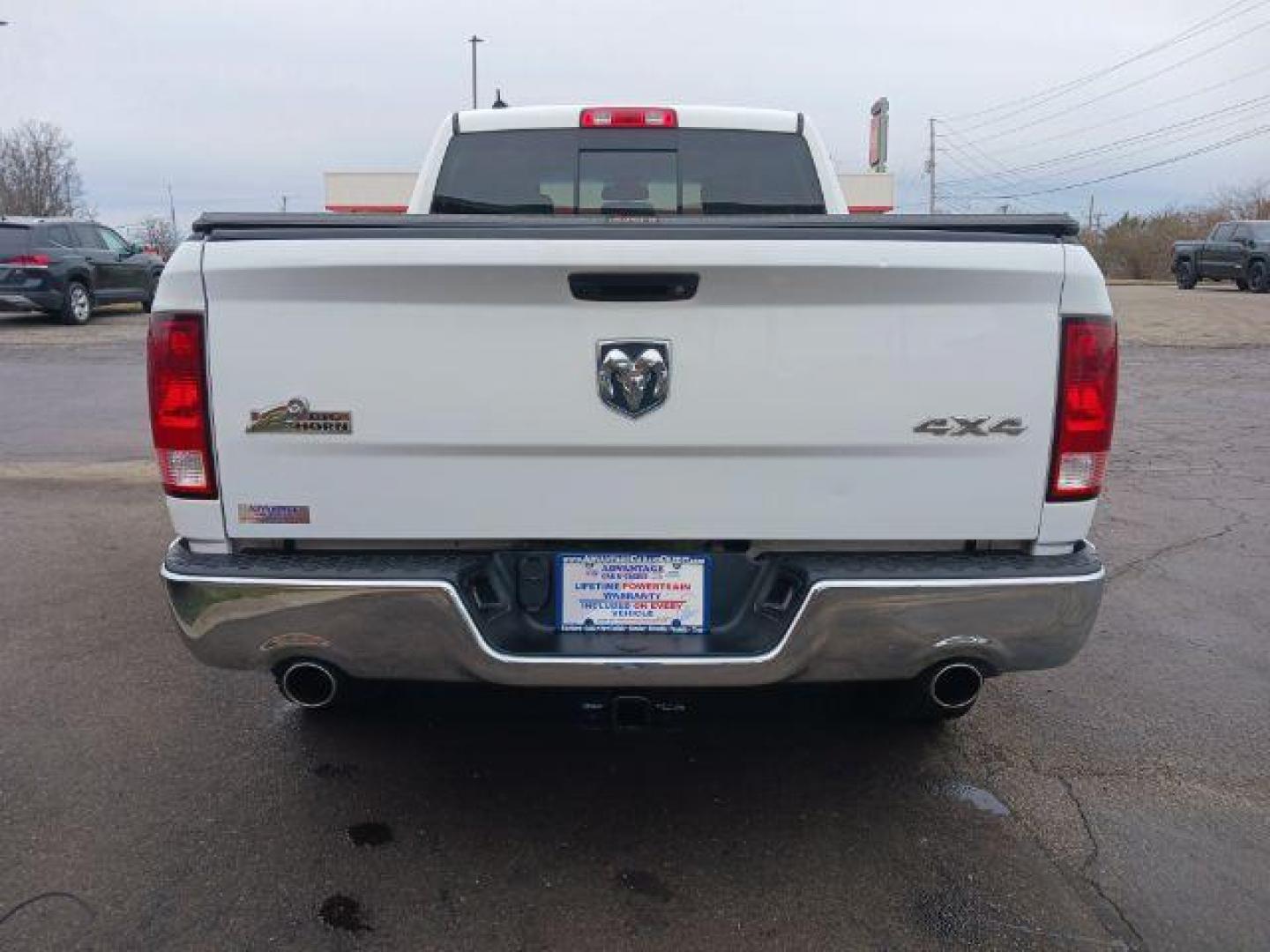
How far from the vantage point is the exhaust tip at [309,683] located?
2.80 m

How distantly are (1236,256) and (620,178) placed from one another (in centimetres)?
2897

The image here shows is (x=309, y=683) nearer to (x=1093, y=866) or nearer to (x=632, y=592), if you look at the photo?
(x=632, y=592)

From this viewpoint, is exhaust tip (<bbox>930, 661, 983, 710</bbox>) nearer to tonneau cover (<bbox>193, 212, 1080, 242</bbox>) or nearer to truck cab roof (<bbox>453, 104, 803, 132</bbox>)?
tonneau cover (<bbox>193, 212, 1080, 242</bbox>)

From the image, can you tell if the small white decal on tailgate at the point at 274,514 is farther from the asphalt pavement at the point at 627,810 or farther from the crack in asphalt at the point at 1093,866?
the crack in asphalt at the point at 1093,866

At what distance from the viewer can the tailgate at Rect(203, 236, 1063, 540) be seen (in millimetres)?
2488

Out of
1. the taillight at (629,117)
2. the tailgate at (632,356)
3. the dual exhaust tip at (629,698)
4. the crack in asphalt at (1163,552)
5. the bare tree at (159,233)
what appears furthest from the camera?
the bare tree at (159,233)

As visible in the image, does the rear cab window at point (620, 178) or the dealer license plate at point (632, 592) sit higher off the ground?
the rear cab window at point (620, 178)

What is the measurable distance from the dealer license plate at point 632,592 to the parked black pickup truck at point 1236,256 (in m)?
30.2

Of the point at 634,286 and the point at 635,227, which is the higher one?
the point at 635,227

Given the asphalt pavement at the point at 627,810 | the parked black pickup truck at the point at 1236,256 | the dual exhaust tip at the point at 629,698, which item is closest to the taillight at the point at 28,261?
the asphalt pavement at the point at 627,810

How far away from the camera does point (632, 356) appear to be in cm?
252

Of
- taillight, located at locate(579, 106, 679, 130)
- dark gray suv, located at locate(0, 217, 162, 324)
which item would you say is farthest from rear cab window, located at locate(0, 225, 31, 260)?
taillight, located at locate(579, 106, 679, 130)

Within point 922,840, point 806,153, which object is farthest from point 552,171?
point 922,840

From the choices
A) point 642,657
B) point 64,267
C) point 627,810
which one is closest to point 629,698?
point 642,657
